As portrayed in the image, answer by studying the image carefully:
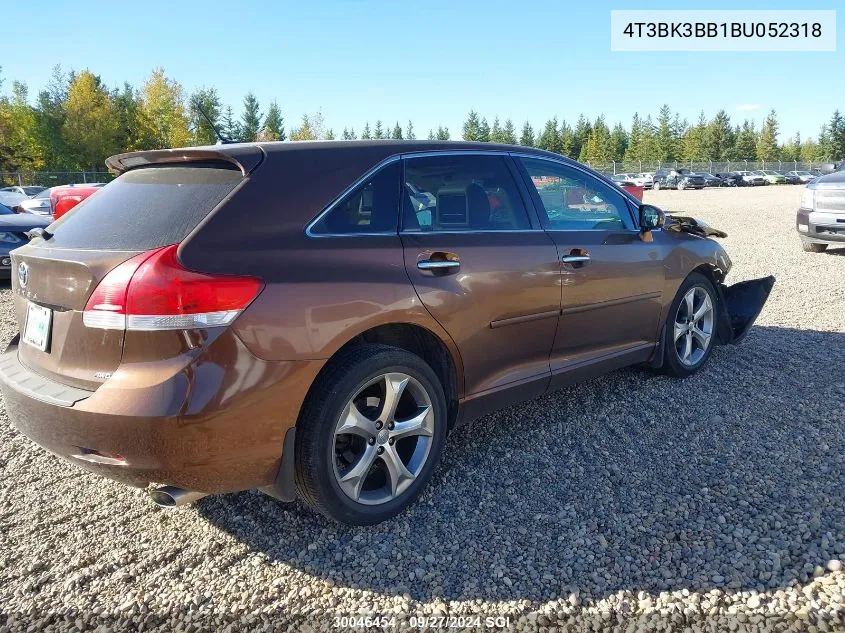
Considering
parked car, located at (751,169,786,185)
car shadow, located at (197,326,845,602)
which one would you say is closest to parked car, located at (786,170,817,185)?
parked car, located at (751,169,786,185)

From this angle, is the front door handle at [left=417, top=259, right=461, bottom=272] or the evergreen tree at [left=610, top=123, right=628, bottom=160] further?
the evergreen tree at [left=610, top=123, right=628, bottom=160]

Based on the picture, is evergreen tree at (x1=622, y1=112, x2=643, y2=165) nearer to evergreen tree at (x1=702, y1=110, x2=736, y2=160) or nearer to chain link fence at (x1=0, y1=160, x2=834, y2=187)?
evergreen tree at (x1=702, y1=110, x2=736, y2=160)

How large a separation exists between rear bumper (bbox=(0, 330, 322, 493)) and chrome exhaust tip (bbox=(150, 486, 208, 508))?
0.06 metres

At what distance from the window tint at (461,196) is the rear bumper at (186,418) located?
1.03m

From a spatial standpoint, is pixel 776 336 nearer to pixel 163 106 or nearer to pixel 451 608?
pixel 451 608

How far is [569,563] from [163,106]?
5869cm

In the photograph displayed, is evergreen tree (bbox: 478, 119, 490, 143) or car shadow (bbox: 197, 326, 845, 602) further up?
evergreen tree (bbox: 478, 119, 490, 143)

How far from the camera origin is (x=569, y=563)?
2584mm

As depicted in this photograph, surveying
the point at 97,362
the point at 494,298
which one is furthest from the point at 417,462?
the point at 97,362

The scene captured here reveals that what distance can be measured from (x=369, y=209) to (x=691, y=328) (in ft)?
9.67

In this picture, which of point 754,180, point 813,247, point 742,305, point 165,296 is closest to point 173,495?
point 165,296

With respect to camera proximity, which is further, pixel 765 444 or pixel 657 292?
pixel 657 292

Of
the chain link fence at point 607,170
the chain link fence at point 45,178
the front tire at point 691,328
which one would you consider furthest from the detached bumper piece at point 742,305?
the chain link fence at point 45,178

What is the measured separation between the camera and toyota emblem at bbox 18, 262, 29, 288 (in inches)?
111
